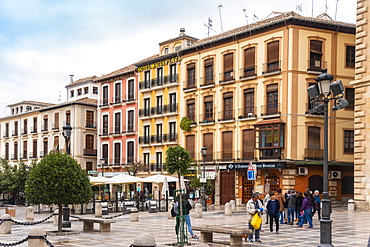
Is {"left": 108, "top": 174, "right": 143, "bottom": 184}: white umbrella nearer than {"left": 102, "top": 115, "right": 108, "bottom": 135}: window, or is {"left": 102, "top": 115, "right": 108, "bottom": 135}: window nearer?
{"left": 108, "top": 174, "right": 143, "bottom": 184}: white umbrella

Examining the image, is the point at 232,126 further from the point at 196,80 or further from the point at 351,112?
the point at 351,112

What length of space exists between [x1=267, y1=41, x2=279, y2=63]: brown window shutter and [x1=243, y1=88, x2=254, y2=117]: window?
8.78ft

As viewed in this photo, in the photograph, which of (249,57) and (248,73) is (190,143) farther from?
(249,57)

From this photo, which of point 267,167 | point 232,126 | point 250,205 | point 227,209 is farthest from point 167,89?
point 250,205

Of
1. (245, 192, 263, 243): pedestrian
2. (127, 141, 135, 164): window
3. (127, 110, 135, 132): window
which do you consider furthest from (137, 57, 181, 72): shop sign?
(245, 192, 263, 243): pedestrian

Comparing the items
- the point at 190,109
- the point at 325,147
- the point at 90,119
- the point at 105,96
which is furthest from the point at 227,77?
the point at 325,147

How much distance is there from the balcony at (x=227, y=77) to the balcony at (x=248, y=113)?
2421mm

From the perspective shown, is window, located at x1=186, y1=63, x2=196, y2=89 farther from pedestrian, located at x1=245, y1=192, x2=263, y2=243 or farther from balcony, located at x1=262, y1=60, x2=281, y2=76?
pedestrian, located at x1=245, y1=192, x2=263, y2=243

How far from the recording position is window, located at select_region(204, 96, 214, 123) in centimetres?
4022

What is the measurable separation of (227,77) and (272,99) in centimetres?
478

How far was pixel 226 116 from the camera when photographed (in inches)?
1533

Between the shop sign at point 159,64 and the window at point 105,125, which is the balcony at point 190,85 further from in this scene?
the window at point 105,125

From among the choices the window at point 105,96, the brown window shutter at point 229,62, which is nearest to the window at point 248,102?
the brown window shutter at point 229,62

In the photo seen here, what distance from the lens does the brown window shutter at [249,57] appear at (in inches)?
1452
